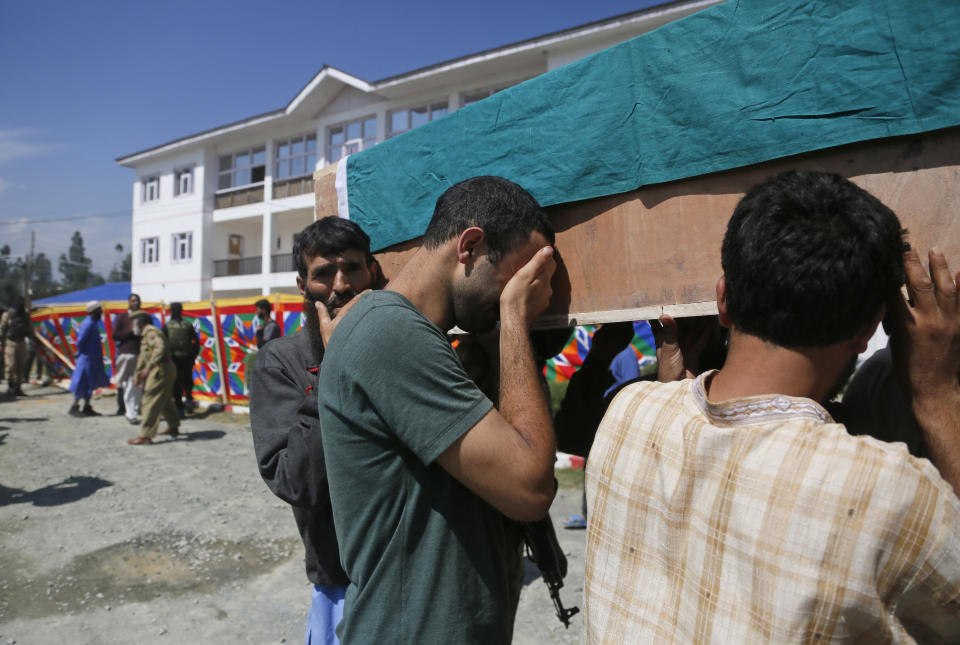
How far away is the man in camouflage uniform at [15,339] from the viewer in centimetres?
1265

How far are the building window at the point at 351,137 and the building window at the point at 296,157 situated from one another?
3.12 feet

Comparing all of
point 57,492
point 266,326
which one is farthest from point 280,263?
point 57,492

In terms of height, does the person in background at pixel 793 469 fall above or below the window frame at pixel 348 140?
below

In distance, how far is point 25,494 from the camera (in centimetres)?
609

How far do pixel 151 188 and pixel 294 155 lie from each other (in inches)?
309

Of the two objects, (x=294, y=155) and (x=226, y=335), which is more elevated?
(x=294, y=155)

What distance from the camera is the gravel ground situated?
361 centimetres

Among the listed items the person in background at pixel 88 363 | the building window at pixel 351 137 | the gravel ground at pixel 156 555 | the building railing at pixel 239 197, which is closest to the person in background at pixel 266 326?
the gravel ground at pixel 156 555

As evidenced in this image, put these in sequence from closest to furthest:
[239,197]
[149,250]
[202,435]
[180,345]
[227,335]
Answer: [202,435], [180,345], [227,335], [239,197], [149,250]

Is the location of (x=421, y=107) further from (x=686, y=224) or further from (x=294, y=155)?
(x=686, y=224)

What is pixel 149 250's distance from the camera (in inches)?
988

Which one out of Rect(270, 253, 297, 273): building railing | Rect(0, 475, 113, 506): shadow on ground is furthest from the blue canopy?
Rect(0, 475, 113, 506): shadow on ground

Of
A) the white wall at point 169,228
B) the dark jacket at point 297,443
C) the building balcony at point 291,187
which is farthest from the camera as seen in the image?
the white wall at point 169,228

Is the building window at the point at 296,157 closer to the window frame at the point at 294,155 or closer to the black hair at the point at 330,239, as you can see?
the window frame at the point at 294,155
